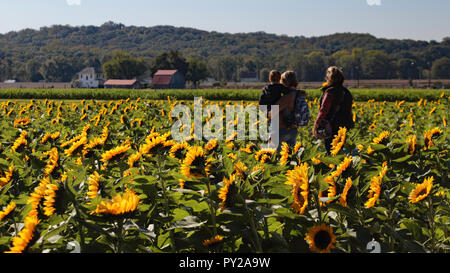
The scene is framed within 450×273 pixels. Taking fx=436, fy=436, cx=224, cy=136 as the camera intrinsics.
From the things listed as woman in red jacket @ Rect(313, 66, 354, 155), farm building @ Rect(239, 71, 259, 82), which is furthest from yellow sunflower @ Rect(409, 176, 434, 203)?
farm building @ Rect(239, 71, 259, 82)

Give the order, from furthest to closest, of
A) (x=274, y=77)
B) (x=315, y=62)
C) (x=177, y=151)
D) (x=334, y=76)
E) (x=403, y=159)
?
(x=315, y=62)
(x=274, y=77)
(x=334, y=76)
(x=177, y=151)
(x=403, y=159)

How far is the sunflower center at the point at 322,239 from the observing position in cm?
162

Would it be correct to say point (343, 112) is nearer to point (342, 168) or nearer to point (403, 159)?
point (403, 159)

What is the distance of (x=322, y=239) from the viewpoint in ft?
5.33

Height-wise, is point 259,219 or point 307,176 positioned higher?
point 307,176

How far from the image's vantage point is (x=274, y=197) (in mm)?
2084

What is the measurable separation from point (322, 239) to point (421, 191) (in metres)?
0.60

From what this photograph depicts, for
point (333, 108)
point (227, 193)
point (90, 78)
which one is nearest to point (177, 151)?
point (227, 193)

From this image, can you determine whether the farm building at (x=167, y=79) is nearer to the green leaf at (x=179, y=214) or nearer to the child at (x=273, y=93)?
the child at (x=273, y=93)

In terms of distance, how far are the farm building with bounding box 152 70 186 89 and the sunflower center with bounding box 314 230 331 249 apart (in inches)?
3810

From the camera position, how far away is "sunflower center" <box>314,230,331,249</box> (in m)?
1.62
